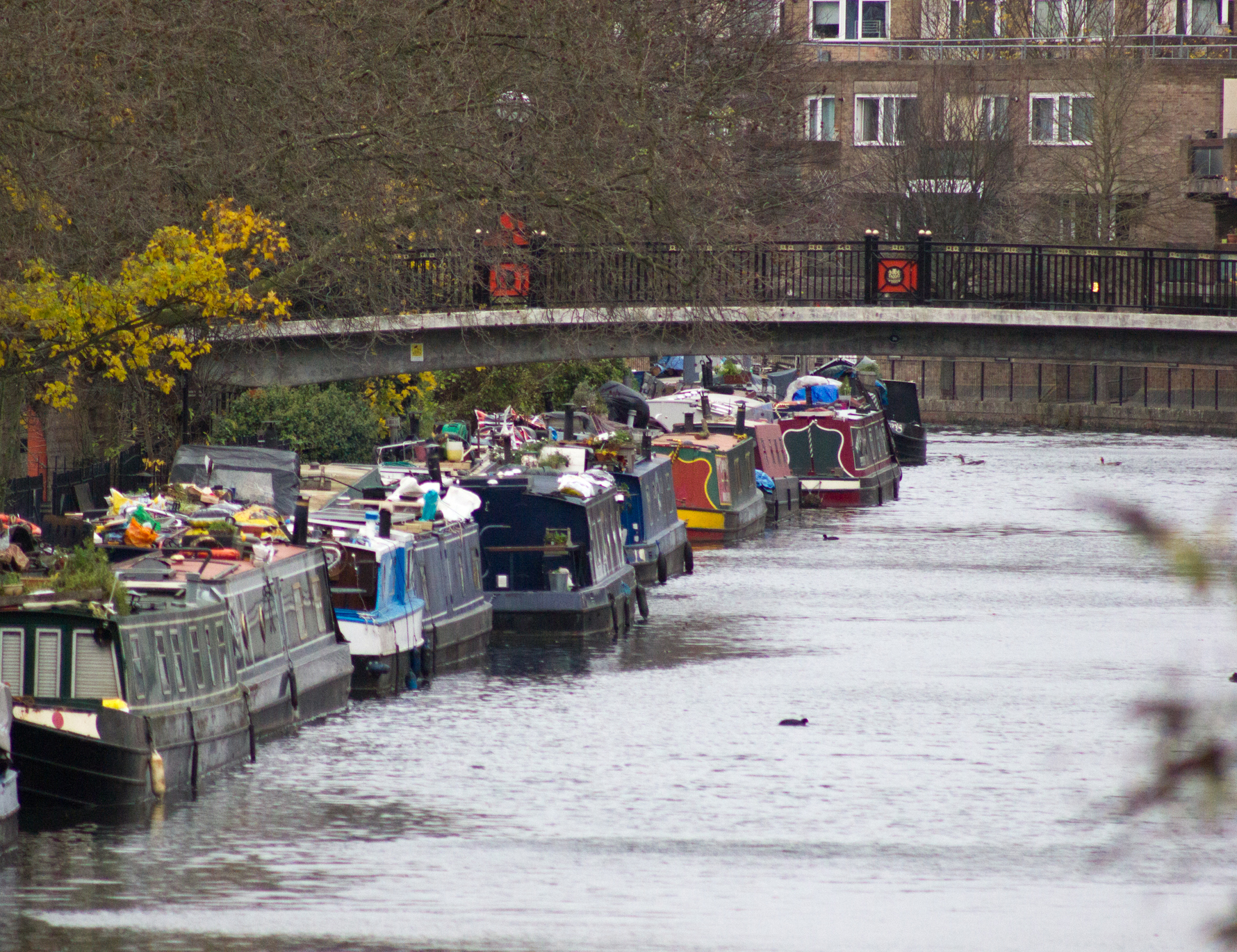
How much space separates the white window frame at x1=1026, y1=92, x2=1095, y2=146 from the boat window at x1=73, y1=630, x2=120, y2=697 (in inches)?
2261

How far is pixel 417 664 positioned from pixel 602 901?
9858 millimetres

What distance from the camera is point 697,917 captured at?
15.8 meters

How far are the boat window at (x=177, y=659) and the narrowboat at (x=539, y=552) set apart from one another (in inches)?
405

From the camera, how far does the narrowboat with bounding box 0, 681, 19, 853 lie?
1566 centimetres

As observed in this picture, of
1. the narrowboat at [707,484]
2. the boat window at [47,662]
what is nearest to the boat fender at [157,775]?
the boat window at [47,662]

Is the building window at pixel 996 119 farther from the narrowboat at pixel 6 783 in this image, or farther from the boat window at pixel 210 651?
the narrowboat at pixel 6 783

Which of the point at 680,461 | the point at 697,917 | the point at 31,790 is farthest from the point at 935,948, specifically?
the point at 680,461

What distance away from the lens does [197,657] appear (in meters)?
19.3

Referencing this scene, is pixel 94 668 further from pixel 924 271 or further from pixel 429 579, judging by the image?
pixel 924 271

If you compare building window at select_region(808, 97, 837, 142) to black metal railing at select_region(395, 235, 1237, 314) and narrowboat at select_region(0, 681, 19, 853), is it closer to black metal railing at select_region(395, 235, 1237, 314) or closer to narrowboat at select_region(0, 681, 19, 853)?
black metal railing at select_region(395, 235, 1237, 314)

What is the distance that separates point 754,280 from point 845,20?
129ft

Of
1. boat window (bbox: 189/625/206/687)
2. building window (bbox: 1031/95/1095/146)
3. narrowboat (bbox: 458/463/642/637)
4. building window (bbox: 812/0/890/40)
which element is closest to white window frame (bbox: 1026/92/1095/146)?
building window (bbox: 1031/95/1095/146)

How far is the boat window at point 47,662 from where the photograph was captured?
58.3 feet

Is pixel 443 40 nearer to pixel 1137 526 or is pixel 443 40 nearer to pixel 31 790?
pixel 31 790
